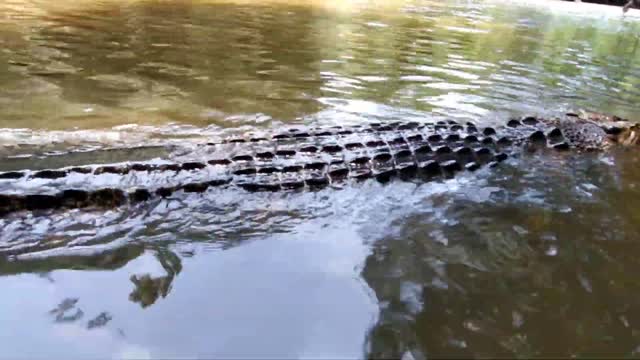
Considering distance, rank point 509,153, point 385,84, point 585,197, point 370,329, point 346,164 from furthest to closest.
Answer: point 385,84 → point 509,153 → point 585,197 → point 346,164 → point 370,329

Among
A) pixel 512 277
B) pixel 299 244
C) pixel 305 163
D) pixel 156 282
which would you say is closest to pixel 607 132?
pixel 512 277

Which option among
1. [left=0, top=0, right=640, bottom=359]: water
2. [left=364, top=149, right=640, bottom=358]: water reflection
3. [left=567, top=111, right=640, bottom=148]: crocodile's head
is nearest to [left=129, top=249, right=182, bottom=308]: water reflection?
[left=0, top=0, right=640, bottom=359]: water

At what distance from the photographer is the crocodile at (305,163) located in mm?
3418

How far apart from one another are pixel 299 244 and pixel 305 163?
747 mm

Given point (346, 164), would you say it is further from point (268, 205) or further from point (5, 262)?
point (5, 262)

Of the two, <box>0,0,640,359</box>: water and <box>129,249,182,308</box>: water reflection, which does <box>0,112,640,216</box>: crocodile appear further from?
<box>129,249,182,308</box>: water reflection

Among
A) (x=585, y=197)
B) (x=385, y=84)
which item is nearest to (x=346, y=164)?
(x=585, y=197)

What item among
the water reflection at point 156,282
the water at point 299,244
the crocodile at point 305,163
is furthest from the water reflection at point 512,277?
the water reflection at point 156,282

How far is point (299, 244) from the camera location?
348cm

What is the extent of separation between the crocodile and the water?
0.34 ft

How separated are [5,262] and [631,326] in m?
3.27

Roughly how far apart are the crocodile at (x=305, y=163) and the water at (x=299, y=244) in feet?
0.34

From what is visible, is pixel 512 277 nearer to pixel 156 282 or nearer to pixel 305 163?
pixel 305 163

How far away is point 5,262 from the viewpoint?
9.93ft
